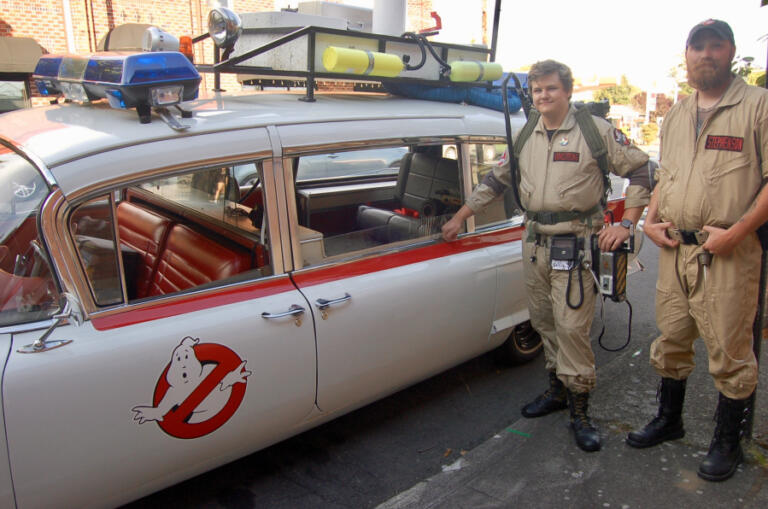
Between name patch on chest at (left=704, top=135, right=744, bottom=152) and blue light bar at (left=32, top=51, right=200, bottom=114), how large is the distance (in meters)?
2.14

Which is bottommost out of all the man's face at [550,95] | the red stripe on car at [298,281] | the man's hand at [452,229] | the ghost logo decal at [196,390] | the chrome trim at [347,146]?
the ghost logo decal at [196,390]

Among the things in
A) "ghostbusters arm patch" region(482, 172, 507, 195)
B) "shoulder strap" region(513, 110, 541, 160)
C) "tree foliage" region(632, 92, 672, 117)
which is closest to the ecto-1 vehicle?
"ghostbusters arm patch" region(482, 172, 507, 195)

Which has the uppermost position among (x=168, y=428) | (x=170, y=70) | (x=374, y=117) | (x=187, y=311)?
(x=170, y=70)

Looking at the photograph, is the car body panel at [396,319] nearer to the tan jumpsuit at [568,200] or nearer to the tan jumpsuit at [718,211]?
the tan jumpsuit at [568,200]

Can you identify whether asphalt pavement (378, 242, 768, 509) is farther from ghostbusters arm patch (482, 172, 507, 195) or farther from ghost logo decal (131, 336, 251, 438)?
ghostbusters arm patch (482, 172, 507, 195)

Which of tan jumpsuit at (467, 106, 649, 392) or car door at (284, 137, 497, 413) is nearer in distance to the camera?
car door at (284, 137, 497, 413)

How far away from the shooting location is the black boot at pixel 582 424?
9.98 ft

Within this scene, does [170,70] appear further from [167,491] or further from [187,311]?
[167,491]

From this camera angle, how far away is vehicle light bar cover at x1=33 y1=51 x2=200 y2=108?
238cm

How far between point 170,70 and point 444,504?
218cm

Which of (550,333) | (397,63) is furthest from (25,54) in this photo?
(550,333)

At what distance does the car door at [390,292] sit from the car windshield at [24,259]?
0.96 metres

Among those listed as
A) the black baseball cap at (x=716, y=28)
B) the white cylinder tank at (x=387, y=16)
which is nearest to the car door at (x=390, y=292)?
the black baseball cap at (x=716, y=28)

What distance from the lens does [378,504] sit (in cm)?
280
